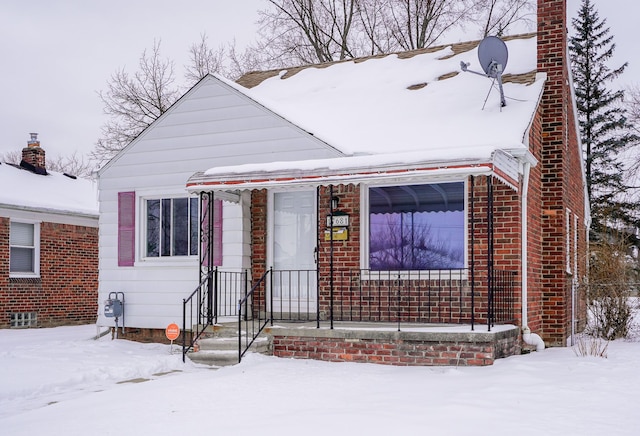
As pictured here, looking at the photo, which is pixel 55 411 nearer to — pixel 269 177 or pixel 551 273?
pixel 269 177

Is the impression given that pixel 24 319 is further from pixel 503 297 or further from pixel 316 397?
pixel 316 397

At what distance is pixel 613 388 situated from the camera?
7316mm

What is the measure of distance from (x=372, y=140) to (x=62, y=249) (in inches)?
382

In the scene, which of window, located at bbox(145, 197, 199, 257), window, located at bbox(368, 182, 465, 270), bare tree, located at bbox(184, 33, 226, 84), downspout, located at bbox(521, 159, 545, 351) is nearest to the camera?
downspout, located at bbox(521, 159, 545, 351)

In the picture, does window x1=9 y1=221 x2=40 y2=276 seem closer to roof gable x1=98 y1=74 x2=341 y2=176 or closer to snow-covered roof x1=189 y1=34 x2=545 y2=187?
roof gable x1=98 y1=74 x2=341 y2=176

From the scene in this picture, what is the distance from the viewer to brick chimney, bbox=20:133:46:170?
19.7 metres

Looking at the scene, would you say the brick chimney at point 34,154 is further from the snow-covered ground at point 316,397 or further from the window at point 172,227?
the snow-covered ground at point 316,397

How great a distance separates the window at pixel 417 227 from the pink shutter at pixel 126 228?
Result: 417 cm

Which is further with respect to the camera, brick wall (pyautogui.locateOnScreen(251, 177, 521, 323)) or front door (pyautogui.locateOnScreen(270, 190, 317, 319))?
front door (pyautogui.locateOnScreen(270, 190, 317, 319))

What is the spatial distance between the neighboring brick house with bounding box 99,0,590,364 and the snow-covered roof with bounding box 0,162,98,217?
14.9 ft

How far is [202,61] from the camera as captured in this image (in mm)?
28047

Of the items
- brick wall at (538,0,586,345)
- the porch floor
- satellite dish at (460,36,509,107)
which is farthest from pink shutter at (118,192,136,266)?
brick wall at (538,0,586,345)

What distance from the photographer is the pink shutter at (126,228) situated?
40.0 feet

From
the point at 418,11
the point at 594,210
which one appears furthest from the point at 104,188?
the point at 594,210
